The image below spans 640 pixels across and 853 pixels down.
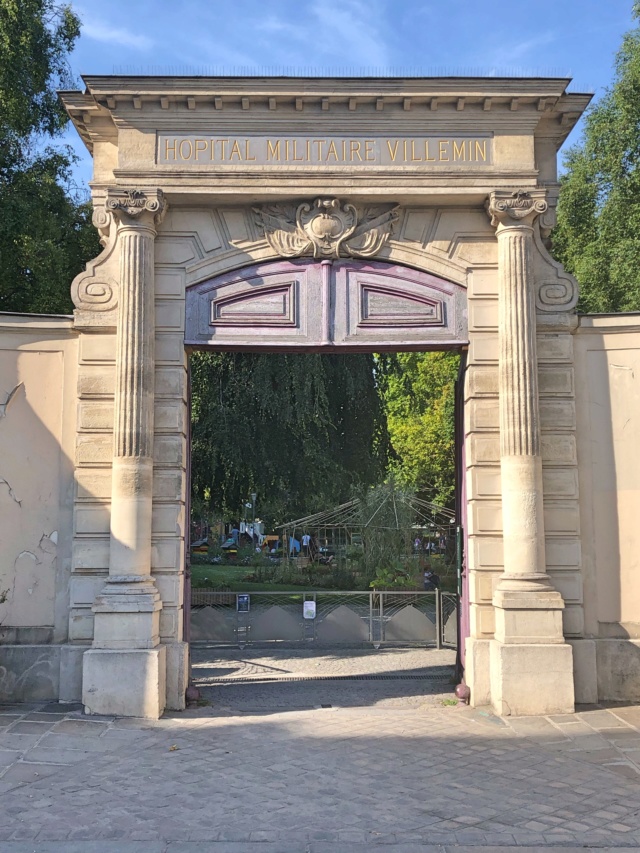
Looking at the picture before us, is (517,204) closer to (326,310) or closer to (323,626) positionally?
(326,310)

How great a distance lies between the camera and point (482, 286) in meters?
9.50

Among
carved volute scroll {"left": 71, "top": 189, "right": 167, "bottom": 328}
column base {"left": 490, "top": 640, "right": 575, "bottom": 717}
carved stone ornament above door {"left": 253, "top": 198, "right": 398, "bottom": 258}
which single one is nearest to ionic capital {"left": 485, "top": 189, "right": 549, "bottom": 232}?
carved stone ornament above door {"left": 253, "top": 198, "right": 398, "bottom": 258}

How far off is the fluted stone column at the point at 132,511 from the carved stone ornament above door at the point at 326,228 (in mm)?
1310

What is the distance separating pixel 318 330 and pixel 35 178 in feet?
28.3

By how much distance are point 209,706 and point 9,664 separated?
2.23m

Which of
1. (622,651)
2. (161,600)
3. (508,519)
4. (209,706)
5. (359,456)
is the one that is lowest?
(209,706)

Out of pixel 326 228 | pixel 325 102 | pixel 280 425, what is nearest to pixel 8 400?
pixel 326 228

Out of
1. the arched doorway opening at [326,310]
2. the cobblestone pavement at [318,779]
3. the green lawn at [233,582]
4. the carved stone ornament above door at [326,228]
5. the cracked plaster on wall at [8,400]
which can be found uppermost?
the carved stone ornament above door at [326,228]

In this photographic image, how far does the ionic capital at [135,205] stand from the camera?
9.07 meters

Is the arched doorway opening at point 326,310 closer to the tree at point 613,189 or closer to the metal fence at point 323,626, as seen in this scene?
the metal fence at point 323,626

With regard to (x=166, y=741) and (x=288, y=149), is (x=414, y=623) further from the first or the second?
(x=288, y=149)

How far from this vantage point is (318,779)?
6.39 m

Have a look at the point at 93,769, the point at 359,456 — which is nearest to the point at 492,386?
the point at 93,769

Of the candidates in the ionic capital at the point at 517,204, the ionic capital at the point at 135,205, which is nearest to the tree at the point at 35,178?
the ionic capital at the point at 135,205
